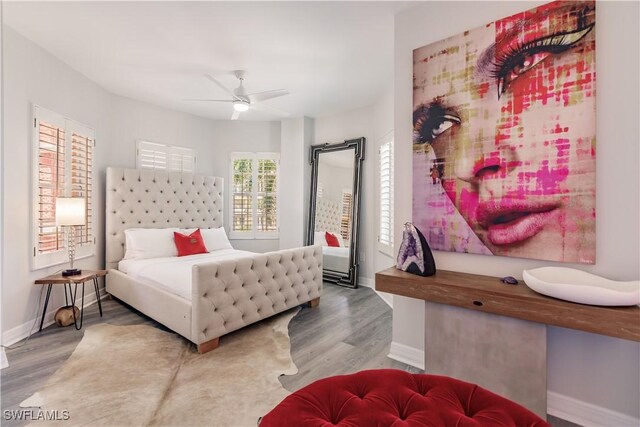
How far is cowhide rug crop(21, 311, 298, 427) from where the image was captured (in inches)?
66.8

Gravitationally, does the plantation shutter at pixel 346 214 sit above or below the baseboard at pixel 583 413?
above

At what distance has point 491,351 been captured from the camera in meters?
1.71

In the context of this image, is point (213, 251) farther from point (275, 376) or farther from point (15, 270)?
point (275, 376)

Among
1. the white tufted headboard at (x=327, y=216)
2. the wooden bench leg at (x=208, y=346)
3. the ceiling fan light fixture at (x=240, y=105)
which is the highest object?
the ceiling fan light fixture at (x=240, y=105)

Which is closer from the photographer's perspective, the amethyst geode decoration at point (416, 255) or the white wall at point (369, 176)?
the amethyst geode decoration at point (416, 255)

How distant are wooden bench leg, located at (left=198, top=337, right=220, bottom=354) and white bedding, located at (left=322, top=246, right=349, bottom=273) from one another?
2.40 metres

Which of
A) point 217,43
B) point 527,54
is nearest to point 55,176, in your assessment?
point 217,43

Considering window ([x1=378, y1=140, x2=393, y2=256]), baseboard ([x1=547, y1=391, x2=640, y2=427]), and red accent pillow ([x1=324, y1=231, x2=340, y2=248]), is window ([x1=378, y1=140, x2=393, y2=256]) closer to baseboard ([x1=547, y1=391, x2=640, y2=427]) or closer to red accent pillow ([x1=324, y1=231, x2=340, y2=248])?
red accent pillow ([x1=324, y1=231, x2=340, y2=248])

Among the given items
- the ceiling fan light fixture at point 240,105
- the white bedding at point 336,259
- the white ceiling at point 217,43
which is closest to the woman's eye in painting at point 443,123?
the white ceiling at point 217,43

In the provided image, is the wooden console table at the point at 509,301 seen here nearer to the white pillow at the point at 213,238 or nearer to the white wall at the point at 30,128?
the white pillow at the point at 213,238

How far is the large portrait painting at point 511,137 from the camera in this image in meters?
1.63

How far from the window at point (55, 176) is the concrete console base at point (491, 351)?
3.59 meters

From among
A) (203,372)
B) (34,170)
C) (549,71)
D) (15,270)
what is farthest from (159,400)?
(549,71)

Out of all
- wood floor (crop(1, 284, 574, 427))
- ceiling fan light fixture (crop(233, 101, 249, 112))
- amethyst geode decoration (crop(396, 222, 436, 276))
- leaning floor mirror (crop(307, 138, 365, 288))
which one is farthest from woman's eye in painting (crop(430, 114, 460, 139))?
leaning floor mirror (crop(307, 138, 365, 288))
